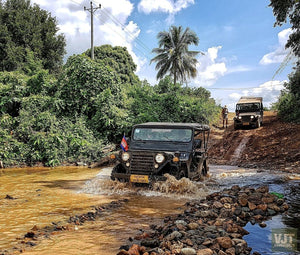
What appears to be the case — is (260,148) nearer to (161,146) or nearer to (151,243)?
(161,146)

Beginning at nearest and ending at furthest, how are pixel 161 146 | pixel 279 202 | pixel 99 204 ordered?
1. pixel 279 202
2. pixel 99 204
3. pixel 161 146

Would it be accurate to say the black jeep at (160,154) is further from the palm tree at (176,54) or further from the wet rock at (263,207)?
the palm tree at (176,54)

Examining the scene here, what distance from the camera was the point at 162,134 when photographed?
27.3 feet

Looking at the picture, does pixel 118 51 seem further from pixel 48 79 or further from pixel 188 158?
pixel 188 158

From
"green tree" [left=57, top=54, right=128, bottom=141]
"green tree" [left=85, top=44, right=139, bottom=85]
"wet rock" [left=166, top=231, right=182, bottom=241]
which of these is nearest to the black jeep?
"wet rock" [left=166, top=231, right=182, bottom=241]

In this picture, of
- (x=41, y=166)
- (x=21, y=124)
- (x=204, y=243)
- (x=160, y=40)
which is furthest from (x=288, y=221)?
(x=160, y=40)

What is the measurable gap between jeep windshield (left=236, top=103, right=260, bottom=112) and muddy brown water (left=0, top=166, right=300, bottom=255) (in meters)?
12.4

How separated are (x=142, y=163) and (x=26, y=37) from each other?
2759cm

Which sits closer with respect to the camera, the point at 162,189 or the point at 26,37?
the point at 162,189

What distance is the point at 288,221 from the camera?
4879 millimetres

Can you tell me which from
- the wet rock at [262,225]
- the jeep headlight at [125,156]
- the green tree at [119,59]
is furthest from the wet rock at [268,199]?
the green tree at [119,59]

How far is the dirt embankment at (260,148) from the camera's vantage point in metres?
12.8

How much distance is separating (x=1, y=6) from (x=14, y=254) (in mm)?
32859

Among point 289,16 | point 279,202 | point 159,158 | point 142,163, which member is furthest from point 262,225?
point 289,16
